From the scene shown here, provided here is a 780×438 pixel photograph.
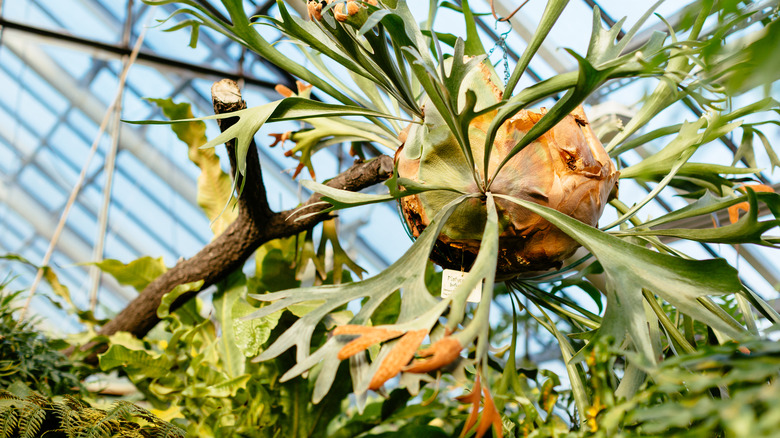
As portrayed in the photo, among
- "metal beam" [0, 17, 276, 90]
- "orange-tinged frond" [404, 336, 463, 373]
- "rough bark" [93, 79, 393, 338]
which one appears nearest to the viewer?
"orange-tinged frond" [404, 336, 463, 373]

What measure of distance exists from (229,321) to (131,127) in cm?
228

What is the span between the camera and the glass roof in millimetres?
2746

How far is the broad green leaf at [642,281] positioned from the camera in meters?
0.69

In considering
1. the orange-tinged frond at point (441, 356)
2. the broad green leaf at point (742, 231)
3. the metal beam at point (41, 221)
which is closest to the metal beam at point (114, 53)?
the metal beam at point (41, 221)

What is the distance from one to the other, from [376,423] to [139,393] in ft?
2.35

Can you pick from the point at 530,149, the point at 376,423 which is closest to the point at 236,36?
the point at 530,149

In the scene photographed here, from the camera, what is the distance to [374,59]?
34.2 inches

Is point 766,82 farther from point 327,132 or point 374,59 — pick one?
point 327,132

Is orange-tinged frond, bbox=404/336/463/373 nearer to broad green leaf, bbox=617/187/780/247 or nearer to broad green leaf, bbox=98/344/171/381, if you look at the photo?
broad green leaf, bbox=617/187/780/247

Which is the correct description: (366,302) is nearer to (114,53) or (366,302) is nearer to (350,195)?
(350,195)

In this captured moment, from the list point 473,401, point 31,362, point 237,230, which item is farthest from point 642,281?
point 31,362

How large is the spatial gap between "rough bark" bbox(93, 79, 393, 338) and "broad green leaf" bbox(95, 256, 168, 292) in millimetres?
121

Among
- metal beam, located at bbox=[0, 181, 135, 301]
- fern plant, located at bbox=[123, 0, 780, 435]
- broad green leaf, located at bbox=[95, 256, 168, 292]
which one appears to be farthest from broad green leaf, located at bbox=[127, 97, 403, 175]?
metal beam, located at bbox=[0, 181, 135, 301]

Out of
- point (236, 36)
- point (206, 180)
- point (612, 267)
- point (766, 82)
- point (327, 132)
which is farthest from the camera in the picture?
point (206, 180)
